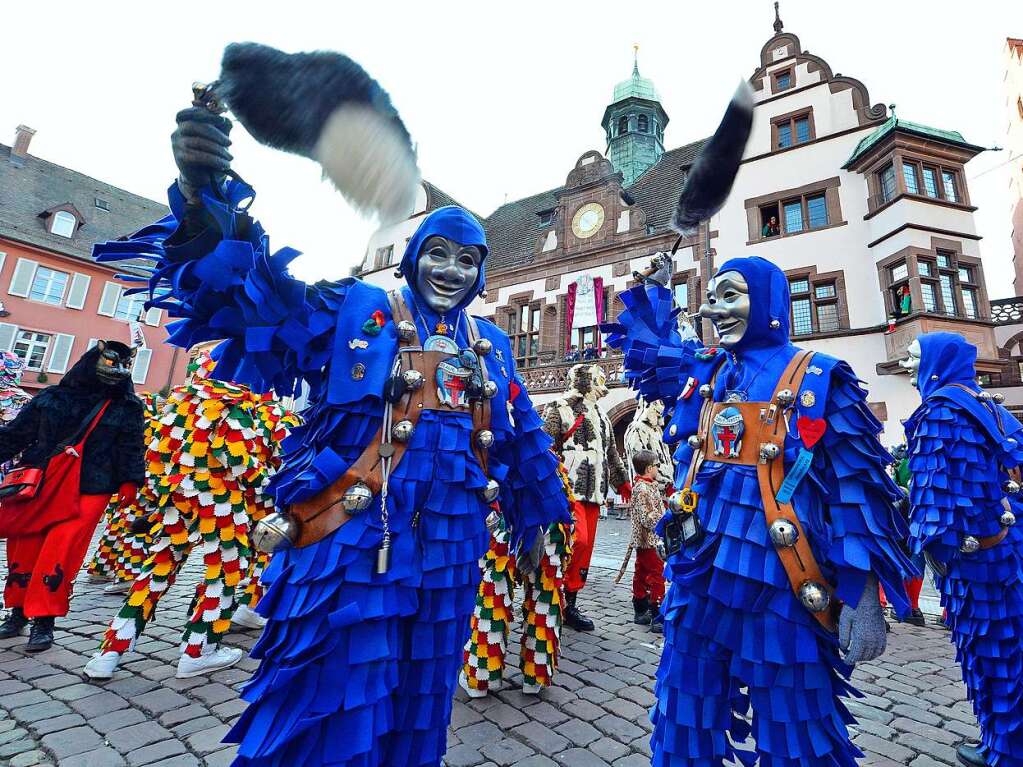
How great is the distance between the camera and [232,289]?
140 centimetres

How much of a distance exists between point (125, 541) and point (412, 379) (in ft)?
16.8

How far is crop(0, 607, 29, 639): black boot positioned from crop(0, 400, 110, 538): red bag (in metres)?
0.59

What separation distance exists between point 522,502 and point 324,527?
88cm

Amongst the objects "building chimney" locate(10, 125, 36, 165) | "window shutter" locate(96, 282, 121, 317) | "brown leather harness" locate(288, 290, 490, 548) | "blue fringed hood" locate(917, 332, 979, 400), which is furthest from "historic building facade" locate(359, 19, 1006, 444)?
"building chimney" locate(10, 125, 36, 165)

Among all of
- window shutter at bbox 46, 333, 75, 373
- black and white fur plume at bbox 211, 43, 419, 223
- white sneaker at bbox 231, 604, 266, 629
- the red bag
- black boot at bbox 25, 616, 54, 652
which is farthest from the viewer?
window shutter at bbox 46, 333, 75, 373

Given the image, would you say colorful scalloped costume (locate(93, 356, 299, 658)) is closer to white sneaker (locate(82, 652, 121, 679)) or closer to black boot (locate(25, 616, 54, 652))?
white sneaker (locate(82, 652, 121, 679))

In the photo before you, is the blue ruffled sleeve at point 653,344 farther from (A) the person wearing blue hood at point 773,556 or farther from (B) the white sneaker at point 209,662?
(B) the white sneaker at point 209,662

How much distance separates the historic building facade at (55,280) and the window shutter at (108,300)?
4 cm

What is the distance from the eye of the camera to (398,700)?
1.52 metres

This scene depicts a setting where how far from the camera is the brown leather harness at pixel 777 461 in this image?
5.45 feet

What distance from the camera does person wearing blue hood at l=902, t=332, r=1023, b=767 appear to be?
7.85 feet

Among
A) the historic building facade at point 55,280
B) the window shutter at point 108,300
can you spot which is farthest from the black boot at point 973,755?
the window shutter at point 108,300

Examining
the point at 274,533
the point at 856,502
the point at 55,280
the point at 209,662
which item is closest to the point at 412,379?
the point at 274,533

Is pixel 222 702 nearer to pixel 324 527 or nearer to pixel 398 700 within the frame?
pixel 398 700
